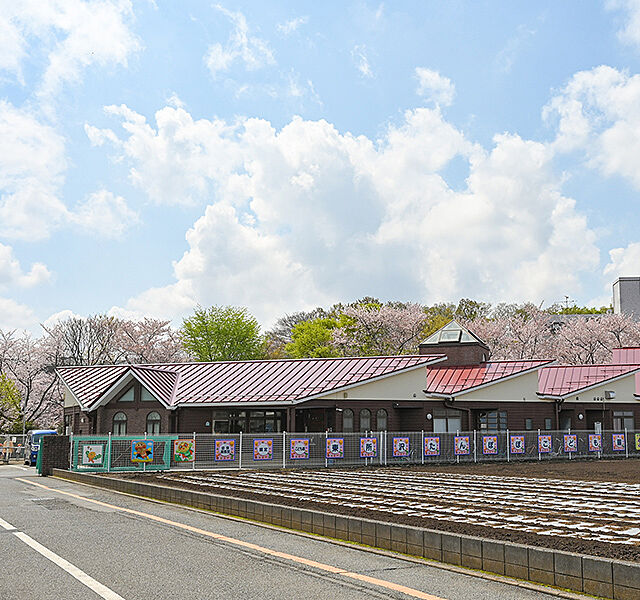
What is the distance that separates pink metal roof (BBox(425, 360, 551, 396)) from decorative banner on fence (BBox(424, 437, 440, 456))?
199 inches

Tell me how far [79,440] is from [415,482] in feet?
34.4

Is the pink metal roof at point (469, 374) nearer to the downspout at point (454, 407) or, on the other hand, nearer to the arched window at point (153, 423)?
the downspout at point (454, 407)

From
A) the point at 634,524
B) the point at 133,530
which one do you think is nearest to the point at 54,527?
the point at 133,530

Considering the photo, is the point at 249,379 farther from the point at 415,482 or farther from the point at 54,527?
the point at 54,527

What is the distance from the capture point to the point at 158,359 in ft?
192

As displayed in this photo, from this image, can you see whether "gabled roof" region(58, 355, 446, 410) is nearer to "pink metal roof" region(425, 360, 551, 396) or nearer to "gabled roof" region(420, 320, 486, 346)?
"pink metal roof" region(425, 360, 551, 396)

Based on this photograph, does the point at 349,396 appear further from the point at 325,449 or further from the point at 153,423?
the point at 153,423

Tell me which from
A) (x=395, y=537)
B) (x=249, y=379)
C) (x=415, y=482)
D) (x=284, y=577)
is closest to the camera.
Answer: (x=284, y=577)

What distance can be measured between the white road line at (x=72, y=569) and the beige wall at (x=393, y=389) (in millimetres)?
19610

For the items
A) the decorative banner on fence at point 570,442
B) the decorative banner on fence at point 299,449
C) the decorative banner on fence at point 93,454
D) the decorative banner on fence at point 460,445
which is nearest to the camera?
the decorative banner on fence at point 93,454

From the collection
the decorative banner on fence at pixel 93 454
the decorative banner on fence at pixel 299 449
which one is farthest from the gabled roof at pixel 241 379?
the decorative banner on fence at pixel 93 454

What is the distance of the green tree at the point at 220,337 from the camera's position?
5803 cm

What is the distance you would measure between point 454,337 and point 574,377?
6238mm

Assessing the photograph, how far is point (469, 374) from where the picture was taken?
110 ft
